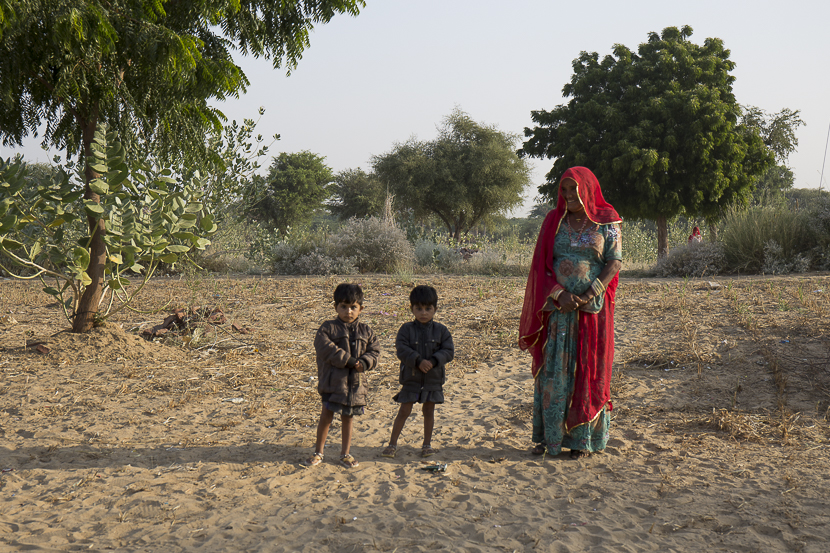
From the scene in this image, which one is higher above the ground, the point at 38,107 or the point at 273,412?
the point at 38,107

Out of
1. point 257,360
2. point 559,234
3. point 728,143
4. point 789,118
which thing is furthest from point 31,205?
point 789,118

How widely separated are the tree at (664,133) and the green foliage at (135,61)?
1128 cm

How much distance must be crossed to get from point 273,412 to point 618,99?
14983 millimetres

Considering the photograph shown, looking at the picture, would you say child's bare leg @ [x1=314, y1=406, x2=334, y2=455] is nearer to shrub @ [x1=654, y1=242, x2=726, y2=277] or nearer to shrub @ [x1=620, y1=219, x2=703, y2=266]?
shrub @ [x1=654, y1=242, x2=726, y2=277]

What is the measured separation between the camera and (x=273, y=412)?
426 cm

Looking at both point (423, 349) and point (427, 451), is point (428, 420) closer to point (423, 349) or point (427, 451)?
point (427, 451)

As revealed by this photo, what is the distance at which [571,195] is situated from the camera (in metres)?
3.43

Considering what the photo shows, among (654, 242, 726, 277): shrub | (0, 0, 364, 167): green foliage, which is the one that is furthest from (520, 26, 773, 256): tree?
(0, 0, 364, 167): green foliage

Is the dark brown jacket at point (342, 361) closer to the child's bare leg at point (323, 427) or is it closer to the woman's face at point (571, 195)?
the child's bare leg at point (323, 427)

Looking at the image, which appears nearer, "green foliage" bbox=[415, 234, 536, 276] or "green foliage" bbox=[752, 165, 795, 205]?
"green foliage" bbox=[415, 234, 536, 276]

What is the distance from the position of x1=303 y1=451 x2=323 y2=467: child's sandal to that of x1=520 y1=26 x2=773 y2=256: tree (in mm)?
13037

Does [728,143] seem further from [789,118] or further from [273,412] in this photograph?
[273,412]

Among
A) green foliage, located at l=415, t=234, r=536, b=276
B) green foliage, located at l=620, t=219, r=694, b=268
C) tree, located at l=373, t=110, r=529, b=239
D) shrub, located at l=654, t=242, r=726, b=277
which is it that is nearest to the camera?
shrub, located at l=654, t=242, r=726, b=277

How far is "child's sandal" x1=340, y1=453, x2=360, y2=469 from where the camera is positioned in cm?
331
